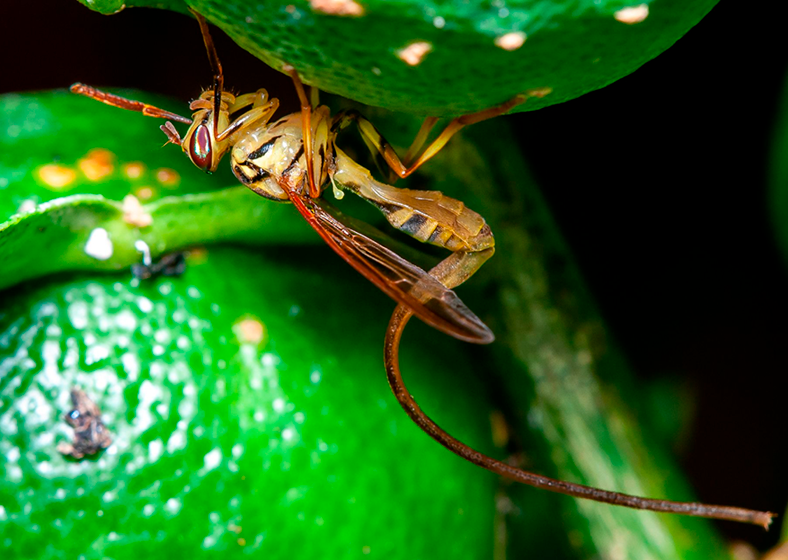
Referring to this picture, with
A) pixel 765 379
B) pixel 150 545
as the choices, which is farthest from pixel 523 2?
pixel 765 379

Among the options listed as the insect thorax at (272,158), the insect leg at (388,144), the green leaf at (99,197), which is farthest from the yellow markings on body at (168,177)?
the insect leg at (388,144)

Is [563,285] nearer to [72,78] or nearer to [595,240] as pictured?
[595,240]

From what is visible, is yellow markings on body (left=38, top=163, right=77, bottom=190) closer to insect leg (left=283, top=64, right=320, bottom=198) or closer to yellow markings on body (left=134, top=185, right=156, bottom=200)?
yellow markings on body (left=134, top=185, right=156, bottom=200)

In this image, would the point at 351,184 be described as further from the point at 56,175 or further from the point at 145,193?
the point at 56,175

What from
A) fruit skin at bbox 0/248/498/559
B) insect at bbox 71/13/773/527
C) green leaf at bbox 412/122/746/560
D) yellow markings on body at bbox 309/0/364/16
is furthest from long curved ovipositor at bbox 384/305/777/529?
yellow markings on body at bbox 309/0/364/16

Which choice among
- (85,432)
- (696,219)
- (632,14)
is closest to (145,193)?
(85,432)
